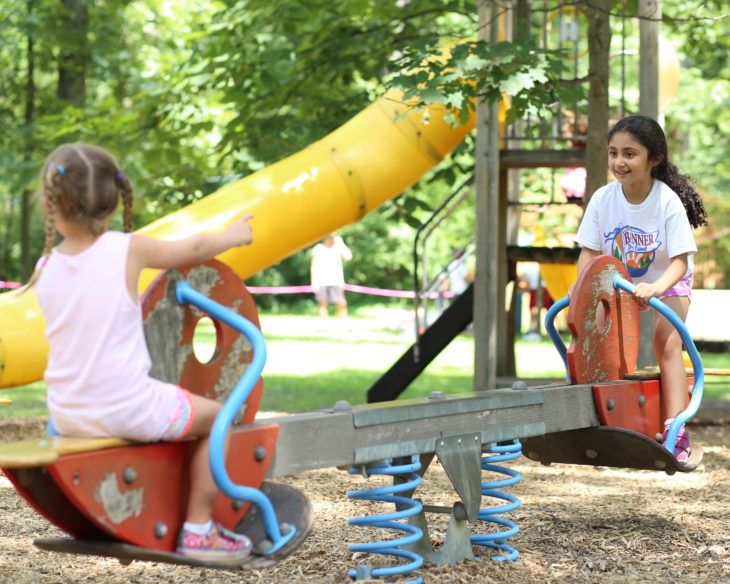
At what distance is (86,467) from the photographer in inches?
100

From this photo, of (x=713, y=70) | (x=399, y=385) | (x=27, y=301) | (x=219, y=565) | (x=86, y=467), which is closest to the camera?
(x=86, y=467)

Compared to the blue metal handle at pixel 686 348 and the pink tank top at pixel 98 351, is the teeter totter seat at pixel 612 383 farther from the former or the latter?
the pink tank top at pixel 98 351

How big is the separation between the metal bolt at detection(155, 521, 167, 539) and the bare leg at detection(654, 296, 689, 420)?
8.05 feet

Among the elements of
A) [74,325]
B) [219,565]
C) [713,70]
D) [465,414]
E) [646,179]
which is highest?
[713,70]

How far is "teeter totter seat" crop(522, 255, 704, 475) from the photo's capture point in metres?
4.11

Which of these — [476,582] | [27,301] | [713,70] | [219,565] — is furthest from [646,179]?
[713,70]

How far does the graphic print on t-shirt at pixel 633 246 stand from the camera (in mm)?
4402

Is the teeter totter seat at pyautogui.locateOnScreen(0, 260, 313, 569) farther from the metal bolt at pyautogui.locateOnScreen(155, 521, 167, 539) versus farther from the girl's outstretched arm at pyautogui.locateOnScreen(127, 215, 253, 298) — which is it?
the girl's outstretched arm at pyautogui.locateOnScreen(127, 215, 253, 298)

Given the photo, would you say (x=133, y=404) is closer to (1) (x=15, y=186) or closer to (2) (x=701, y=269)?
(1) (x=15, y=186)

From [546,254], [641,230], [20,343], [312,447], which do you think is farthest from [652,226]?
[546,254]

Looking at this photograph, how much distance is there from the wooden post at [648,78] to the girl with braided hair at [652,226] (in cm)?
315

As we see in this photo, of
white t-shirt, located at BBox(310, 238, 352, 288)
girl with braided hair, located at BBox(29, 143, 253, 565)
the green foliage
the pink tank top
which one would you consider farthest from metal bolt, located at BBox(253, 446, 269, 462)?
white t-shirt, located at BBox(310, 238, 352, 288)

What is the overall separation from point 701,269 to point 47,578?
70.7 feet

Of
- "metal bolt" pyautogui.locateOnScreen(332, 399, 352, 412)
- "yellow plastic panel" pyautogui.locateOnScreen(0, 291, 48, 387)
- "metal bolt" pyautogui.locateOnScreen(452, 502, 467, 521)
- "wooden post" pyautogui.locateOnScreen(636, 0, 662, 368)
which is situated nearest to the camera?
"metal bolt" pyautogui.locateOnScreen(332, 399, 352, 412)
